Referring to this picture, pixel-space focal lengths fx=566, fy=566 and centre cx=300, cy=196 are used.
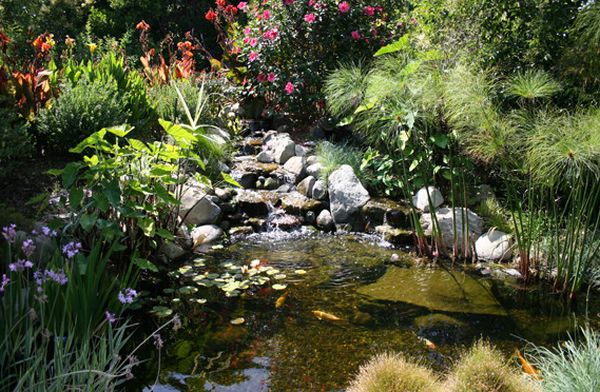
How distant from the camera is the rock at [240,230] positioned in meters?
6.42

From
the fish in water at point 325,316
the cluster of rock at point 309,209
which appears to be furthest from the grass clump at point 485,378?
the cluster of rock at point 309,209

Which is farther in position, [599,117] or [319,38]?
[319,38]

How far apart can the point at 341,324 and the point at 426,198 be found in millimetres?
2669

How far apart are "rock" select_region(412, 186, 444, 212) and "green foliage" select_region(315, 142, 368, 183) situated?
712 mm

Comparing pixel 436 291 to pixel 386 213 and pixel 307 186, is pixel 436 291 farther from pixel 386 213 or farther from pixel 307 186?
pixel 307 186

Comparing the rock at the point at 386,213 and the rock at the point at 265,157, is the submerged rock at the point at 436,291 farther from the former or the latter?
the rock at the point at 265,157

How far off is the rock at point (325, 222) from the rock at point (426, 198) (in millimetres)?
1018

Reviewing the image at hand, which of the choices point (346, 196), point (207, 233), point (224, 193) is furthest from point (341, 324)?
point (224, 193)

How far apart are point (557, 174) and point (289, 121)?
202 inches

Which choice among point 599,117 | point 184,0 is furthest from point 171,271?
point 184,0

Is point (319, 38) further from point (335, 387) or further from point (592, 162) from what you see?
point (335, 387)

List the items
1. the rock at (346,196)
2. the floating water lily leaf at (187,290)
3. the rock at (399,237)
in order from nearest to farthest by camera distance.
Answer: the floating water lily leaf at (187,290) < the rock at (399,237) < the rock at (346,196)

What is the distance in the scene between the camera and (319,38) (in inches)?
326

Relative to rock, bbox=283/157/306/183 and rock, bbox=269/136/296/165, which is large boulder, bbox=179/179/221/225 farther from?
rock, bbox=269/136/296/165
